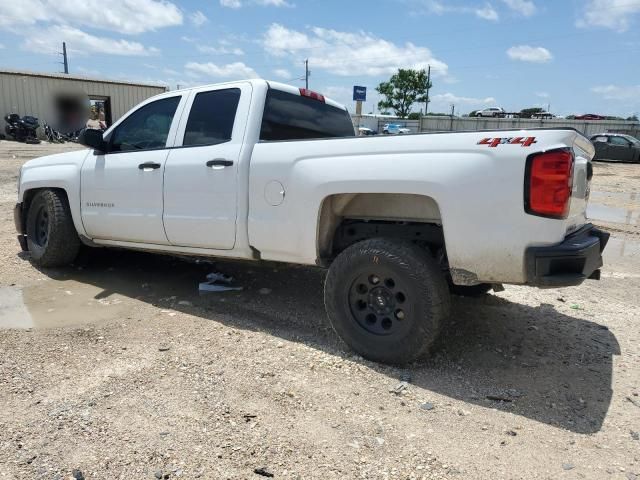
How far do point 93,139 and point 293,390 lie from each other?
A: 10.7 feet

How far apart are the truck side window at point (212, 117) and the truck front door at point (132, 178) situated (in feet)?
0.68

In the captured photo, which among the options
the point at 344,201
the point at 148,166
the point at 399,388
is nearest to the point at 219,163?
the point at 148,166

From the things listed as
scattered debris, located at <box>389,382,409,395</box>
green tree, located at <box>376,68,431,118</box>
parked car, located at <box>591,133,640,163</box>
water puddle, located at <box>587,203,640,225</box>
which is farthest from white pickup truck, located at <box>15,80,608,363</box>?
green tree, located at <box>376,68,431,118</box>

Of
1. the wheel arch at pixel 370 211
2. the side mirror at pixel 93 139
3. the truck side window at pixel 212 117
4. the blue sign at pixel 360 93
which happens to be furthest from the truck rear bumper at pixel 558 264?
the blue sign at pixel 360 93

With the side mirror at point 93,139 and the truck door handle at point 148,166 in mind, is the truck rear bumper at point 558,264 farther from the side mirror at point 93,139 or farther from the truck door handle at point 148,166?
the side mirror at point 93,139

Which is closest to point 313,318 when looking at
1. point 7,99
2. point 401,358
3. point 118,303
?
point 401,358

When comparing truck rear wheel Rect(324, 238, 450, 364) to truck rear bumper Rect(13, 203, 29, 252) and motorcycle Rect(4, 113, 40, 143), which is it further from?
motorcycle Rect(4, 113, 40, 143)

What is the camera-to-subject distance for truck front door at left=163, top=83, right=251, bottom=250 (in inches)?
156

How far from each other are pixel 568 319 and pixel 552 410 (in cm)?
174

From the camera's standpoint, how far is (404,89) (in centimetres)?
6888

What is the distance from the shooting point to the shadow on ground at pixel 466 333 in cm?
312

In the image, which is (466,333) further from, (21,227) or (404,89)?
(404,89)

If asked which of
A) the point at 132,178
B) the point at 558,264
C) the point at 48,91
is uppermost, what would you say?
the point at 48,91

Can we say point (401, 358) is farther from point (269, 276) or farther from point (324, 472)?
point (269, 276)
